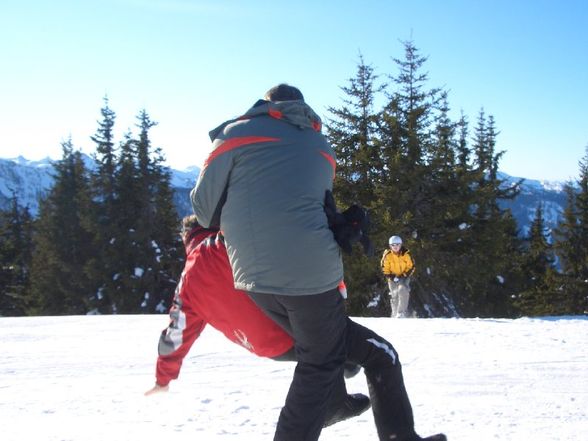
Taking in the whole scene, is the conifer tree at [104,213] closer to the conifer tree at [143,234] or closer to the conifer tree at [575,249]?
the conifer tree at [143,234]

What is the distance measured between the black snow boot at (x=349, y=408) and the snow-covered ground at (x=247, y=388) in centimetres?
36

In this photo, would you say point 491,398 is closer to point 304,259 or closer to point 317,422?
point 317,422

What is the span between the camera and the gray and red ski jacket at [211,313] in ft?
8.04

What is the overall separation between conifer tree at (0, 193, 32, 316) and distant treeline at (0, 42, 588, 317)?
0.09 metres

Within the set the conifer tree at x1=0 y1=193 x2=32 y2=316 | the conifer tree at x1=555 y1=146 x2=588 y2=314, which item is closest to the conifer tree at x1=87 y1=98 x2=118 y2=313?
the conifer tree at x1=0 y1=193 x2=32 y2=316

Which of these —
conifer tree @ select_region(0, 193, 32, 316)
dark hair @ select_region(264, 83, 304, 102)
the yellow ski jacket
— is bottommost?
conifer tree @ select_region(0, 193, 32, 316)

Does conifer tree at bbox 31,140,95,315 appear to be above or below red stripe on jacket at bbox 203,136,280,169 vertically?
below

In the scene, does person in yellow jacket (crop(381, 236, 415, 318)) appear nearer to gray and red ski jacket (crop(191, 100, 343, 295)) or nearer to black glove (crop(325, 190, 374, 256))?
black glove (crop(325, 190, 374, 256))

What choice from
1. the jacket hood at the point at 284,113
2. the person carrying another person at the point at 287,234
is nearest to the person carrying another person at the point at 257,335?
the person carrying another person at the point at 287,234

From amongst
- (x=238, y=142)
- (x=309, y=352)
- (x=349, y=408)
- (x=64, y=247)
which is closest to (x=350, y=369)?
(x=349, y=408)

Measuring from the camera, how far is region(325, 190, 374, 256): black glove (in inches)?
92.8

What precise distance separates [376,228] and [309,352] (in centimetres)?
1687

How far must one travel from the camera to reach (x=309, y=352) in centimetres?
231

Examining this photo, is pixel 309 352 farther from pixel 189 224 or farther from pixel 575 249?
pixel 575 249
